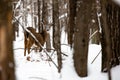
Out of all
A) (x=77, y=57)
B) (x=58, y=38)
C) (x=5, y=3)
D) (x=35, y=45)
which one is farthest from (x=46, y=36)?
(x=5, y=3)

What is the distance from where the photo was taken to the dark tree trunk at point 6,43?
3.22ft

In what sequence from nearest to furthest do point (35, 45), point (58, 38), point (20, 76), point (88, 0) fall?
point (88, 0) → point (20, 76) → point (58, 38) → point (35, 45)

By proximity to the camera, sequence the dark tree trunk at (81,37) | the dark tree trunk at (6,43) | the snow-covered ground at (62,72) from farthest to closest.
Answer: the snow-covered ground at (62,72) < the dark tree trunk at (81,37) < the dark tree trunk at (6,43)

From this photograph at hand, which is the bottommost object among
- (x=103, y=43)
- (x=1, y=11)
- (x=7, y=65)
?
(x=103, y=43)

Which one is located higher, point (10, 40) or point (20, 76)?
point (10, 40)

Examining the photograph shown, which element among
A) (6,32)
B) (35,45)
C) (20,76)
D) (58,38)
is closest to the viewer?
(6,32)

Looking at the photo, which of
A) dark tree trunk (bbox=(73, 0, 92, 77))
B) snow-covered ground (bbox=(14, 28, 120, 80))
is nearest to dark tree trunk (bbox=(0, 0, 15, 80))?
snow-covered ground (bbox=(14, 28, 120, 80))

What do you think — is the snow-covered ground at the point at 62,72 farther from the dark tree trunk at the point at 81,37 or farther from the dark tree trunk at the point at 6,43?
the dark tree trunk at the point at 6,43

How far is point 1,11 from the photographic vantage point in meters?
1.02

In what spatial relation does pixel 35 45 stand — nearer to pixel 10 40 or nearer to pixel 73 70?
pixel 73 70

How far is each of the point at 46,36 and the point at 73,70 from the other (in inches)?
181

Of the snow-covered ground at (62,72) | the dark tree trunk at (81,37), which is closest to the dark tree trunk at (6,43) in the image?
the snow-covered ground at (62,72)

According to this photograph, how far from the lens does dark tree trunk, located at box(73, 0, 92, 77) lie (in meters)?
5.46

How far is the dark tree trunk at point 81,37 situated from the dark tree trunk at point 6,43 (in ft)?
14.6
